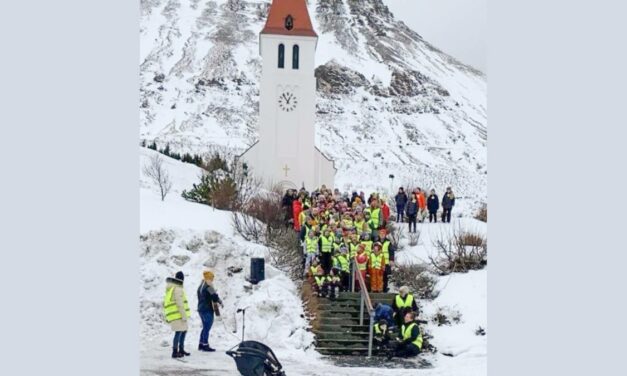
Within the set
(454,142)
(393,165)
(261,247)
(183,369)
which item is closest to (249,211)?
(261,247)

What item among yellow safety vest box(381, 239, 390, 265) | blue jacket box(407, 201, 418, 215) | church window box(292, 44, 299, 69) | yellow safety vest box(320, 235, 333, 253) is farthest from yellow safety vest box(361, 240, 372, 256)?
church window box(292, 44, 299, 69)

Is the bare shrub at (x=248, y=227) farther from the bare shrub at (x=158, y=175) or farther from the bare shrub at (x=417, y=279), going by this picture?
the bare shrub at (x=417, y=279)

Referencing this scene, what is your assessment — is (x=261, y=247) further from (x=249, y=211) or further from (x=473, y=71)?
(x=473, y=71)

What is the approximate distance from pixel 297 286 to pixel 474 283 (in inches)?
155

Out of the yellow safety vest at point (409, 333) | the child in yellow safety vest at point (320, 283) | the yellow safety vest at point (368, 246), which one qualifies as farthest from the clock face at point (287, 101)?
the yellow safety vest at point (409, 333)

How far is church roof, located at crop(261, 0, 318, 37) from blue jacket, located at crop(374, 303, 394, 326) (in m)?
20.9

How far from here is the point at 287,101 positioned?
32.6 meters

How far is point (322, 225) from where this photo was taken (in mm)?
16547

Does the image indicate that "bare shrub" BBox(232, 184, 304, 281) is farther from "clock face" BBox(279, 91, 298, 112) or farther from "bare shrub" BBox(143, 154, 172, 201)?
"clock face" BBox(279, 91, 298, 112)

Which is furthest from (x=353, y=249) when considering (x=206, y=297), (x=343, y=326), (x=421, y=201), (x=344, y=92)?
(x=344, y=92)

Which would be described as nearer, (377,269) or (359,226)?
(377,269)

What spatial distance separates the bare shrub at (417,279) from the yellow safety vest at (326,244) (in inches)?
86.4

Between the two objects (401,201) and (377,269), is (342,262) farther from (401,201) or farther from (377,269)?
(401,201)

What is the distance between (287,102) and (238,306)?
1889 cm
